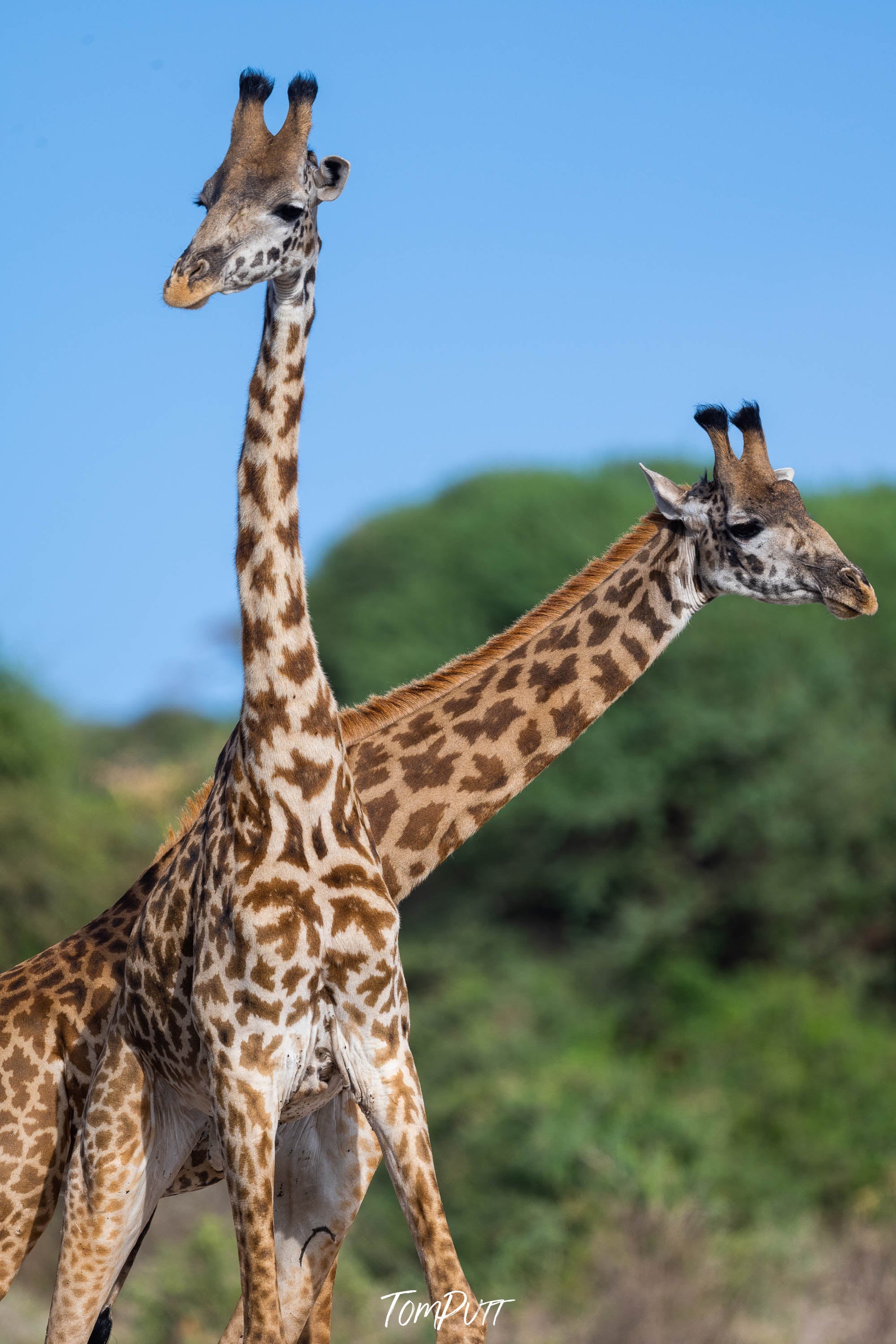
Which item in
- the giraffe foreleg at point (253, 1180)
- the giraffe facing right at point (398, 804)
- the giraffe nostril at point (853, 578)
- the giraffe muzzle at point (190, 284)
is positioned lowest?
the giraffe foreleg at point (253, 1180)

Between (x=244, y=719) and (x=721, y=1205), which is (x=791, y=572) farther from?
(x=721, y=1205)

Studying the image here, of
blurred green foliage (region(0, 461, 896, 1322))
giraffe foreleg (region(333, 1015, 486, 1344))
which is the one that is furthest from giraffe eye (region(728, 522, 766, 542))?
blurred green foliage (region(0, 461, 896, 1322))

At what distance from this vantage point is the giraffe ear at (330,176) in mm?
4137

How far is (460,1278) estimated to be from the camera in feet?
13.1

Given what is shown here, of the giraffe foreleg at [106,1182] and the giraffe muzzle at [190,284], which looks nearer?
the giraffe muzzle at [190,284]

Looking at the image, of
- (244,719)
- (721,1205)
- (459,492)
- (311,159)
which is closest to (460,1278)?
(244,719)

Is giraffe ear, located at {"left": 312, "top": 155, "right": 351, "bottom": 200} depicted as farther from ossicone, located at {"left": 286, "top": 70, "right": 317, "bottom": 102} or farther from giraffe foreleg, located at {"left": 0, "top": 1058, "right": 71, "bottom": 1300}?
giraffe foreleg, located at {"left": 0, "top": 1058, "right": 71, "bottom": 1300}

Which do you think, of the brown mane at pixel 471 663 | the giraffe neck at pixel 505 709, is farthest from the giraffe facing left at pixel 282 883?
the brown mane at pixel 471 663

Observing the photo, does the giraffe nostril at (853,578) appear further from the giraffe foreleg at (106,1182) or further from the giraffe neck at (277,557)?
the giraffe foreleg at (106,1182)

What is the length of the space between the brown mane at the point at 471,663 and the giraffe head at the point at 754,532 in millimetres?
245

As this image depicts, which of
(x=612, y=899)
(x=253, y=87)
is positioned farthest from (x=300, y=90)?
(x=612, y=899)

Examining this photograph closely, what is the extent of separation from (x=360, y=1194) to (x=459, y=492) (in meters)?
33.5

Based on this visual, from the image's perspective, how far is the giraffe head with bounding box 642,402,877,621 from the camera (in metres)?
4.86

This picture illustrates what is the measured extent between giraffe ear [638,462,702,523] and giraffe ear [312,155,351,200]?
145 centimetres
